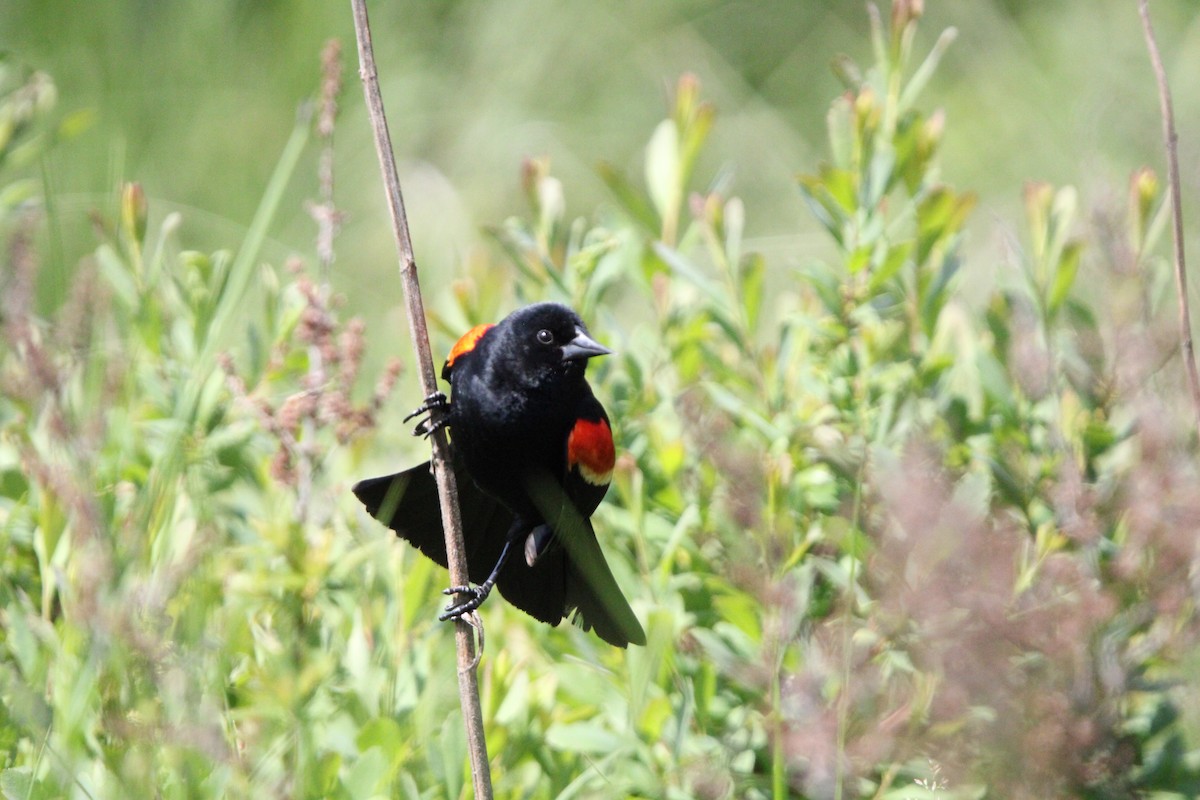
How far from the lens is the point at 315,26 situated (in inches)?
168

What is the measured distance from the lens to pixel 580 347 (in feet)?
6.60

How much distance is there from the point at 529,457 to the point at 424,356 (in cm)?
60

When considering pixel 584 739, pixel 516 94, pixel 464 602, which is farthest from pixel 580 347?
pixel 516 94

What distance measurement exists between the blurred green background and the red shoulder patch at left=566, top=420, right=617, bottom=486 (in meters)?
1.76

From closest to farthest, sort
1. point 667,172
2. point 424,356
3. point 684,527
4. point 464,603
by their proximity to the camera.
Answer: point 424,356 < point 464,603 < point 684,527 < point 667,172

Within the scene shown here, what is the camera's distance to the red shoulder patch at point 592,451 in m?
1.94

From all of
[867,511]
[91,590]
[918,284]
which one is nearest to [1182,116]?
[918,284]

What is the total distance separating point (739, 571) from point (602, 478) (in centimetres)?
31

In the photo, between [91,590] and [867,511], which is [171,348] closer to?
[91,590]

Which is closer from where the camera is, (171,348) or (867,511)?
(867,511)

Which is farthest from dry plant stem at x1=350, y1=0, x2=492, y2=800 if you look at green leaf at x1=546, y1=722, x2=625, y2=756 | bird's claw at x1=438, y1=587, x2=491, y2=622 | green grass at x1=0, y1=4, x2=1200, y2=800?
green leaf at x1=546, y1=722, x2=625, y2=756

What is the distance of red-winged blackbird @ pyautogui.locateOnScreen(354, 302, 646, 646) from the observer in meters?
1.92

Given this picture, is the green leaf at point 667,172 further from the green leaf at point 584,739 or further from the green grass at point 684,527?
the green leaf at point 584,739

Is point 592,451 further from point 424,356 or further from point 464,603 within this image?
point 424,356
